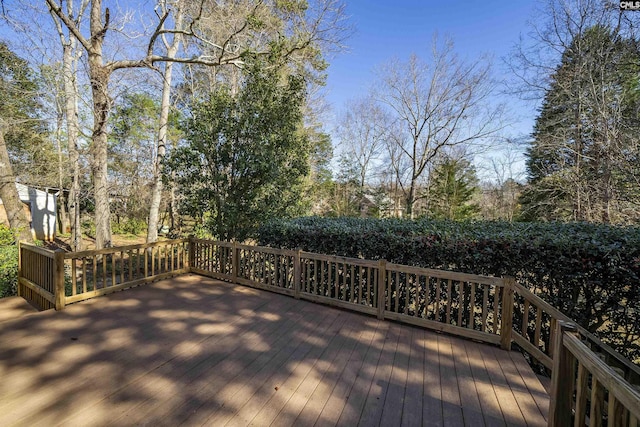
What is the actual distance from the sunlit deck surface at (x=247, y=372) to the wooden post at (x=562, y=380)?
431 mm

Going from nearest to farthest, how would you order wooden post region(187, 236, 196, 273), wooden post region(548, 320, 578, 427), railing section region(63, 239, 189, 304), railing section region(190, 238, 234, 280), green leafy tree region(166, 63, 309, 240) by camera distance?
1. wooden post region(548, 320, 578, 427)
2. railing section region(63, 239, 189, 304)
3. railing section region(190, 238, 234, 280)
4. wooden post region(187, 236, 196, 273)
5. green leafy tree region(166, 63, 309, 240)

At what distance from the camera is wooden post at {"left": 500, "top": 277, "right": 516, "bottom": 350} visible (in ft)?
9.23

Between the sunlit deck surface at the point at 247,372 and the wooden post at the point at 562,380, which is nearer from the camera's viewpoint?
the wooden post at the point at 562,380

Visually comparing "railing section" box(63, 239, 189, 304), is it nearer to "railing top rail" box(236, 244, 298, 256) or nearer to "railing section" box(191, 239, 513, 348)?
"railing section" box(191, 239, 513, 348)

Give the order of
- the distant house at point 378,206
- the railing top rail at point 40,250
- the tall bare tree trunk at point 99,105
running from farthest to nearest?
the distant house at point 378,206
the tall bare tree trunk at point 99,105
the railing top rail at point 40,250

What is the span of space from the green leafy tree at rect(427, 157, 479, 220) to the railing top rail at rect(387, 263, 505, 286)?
12535mm

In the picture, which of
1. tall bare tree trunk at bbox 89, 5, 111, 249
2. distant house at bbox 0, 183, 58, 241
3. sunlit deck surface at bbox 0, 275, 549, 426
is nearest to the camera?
sunlit deck surface at bbox 0, 275, 549, 426

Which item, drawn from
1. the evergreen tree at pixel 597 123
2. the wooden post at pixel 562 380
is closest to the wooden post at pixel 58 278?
the wooden post at pixel 562 380

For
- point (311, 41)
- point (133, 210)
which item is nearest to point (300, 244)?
point (311, 41)

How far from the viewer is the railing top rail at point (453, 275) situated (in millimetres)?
2906

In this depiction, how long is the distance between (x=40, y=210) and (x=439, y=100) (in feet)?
62.9

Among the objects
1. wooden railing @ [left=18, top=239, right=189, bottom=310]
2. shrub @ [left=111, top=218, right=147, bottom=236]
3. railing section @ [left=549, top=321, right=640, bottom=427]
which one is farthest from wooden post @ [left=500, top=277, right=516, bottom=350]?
shrub @ [left=111, top=218, right=147, bottom=236]

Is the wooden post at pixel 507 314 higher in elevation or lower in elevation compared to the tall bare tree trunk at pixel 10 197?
lower

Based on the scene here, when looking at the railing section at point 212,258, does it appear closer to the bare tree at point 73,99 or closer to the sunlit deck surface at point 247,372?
the sunlit deck surface at point 247,372
